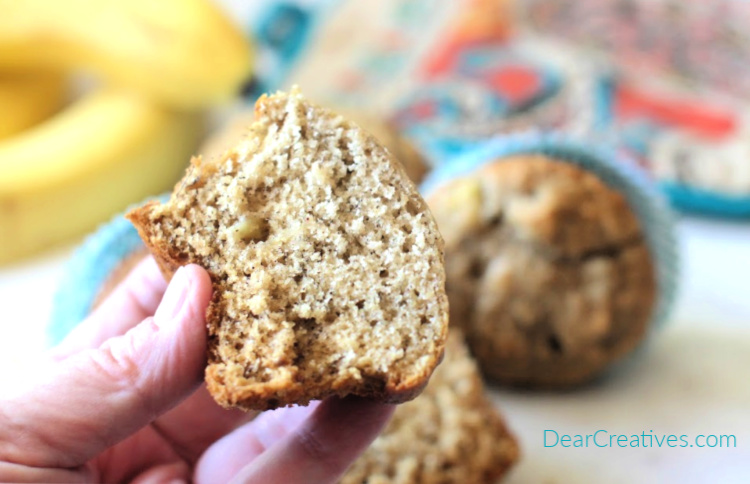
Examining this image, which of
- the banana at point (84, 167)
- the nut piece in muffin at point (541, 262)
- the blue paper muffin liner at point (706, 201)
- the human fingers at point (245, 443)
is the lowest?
the blue paper muffin liner at point (706, 201)

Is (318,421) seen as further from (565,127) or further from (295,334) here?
(565,127)

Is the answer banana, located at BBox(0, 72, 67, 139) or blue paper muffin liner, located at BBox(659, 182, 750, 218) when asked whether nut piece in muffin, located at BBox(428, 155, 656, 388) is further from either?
banana, located at BBox(0, 72, 67, 139)

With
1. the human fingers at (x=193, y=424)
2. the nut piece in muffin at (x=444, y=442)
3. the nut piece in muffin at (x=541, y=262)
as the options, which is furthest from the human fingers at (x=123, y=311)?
the nut piece in muffin at (x=541, y=262)

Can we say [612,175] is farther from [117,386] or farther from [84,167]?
[84,167]

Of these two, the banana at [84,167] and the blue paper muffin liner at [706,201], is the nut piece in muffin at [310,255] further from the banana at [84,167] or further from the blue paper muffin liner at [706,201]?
the blue paper muffin liner at [706,201]

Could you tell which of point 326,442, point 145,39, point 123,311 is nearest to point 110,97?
point 145,39

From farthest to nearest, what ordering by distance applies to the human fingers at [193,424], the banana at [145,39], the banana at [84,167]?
1. the banana at [145,39]
2. the banana at [84,167]
3. the human fingers at [193,424]

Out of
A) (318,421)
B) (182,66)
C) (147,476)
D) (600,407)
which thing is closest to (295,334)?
(318,421)
